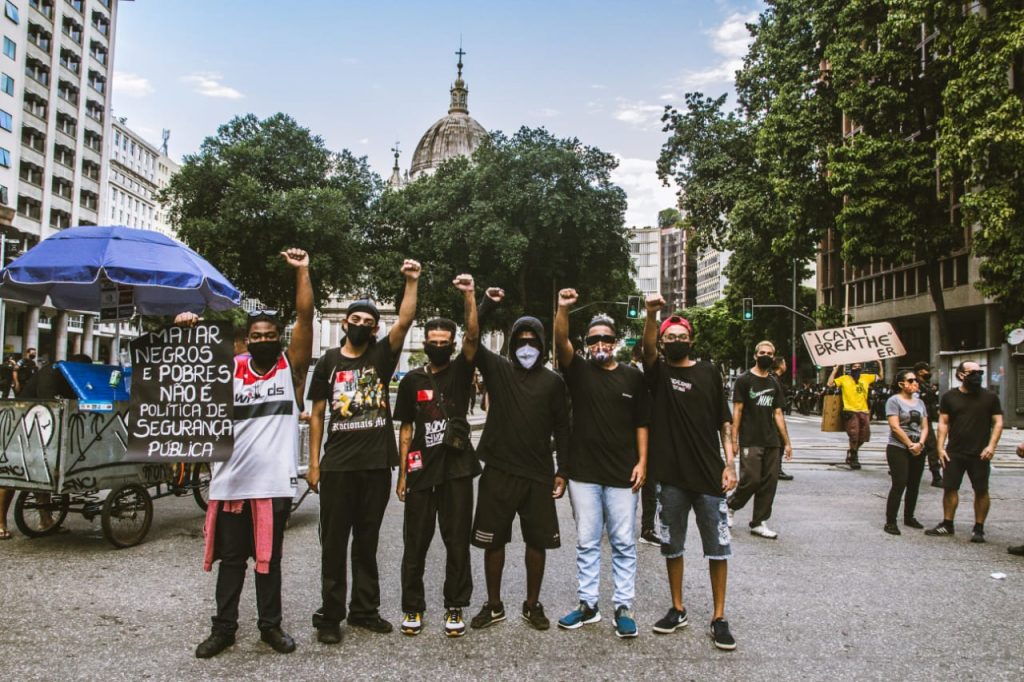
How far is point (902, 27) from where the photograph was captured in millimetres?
26234

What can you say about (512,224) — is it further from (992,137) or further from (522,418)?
(522,418)

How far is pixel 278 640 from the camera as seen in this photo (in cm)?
462

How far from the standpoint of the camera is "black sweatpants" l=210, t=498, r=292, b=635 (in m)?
4.64

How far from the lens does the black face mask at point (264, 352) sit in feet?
16.1

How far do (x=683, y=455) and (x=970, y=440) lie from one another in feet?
14.7

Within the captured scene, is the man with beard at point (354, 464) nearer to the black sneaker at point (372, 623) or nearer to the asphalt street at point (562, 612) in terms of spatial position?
the black sneaker at point (372, 623)

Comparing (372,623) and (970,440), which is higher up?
(970,440)

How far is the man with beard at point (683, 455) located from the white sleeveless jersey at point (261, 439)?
209cm

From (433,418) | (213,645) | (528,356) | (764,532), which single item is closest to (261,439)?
(433,418)

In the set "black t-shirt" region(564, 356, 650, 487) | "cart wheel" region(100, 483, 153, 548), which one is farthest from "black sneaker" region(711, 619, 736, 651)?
"cart wheel" region(100, 483, 153, 548)

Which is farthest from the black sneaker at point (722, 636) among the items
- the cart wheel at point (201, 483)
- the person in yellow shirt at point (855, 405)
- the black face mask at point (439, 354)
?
the person in yellow shirt at point (855, 405)

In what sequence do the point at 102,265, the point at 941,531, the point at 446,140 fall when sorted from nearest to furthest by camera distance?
the point at 941,531 < the point at 102,265 < the point at 446,140

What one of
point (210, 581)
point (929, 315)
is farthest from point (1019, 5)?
point (210, 581)

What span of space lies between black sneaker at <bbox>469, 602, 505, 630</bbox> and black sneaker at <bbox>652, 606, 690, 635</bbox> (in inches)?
36.0
